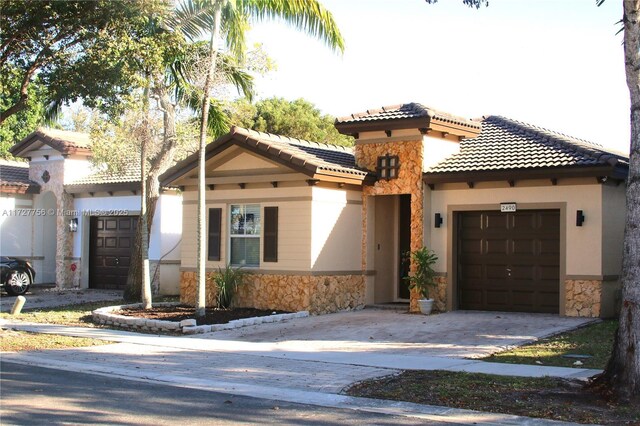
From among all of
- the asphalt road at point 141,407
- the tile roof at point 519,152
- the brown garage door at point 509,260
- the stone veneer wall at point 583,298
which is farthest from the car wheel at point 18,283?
the stone veneer wall at point 583,298

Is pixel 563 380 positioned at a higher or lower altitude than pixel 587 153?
lower

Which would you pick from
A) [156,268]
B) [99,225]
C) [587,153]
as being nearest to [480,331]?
Answer: [587,153]

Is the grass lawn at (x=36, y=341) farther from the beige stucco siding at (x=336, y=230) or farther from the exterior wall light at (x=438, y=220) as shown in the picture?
the exterior wall light at (x=438, y=220)

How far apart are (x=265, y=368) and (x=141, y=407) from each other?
3295 mm

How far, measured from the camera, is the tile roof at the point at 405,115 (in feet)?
63.9

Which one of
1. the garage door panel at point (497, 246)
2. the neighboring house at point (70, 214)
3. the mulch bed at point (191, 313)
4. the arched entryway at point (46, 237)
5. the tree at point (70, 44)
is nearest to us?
the tree at point (70, 44)

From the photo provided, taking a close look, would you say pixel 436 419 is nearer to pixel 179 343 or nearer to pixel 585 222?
pixel 179 343

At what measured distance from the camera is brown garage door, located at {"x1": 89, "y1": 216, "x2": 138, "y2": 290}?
88.6 feet

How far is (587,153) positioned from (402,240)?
5504 mm

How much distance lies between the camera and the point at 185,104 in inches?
866

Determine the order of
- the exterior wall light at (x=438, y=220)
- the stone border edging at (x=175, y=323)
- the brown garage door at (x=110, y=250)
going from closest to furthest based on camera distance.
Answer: the stone border edging at (x=175, y=323)
the exterior wall light at (x=438, y=220)
the brown garage door at (x=110, y=250)

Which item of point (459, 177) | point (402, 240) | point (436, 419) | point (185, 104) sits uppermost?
point (185, 104)

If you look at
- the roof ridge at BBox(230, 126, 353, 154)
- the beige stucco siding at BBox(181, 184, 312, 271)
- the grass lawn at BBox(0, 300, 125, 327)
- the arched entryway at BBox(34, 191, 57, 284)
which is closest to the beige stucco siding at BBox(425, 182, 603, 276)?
the beige stucco siding at BBox(181, 184, 312, 271)

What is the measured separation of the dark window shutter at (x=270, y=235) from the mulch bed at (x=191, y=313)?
1342 millimetres
